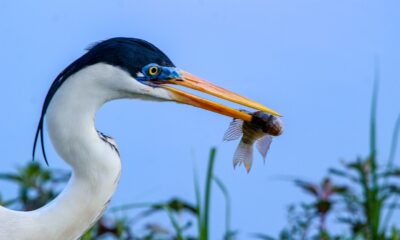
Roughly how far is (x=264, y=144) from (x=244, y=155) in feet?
0.38

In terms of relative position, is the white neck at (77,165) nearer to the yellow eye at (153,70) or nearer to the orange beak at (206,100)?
the yellow eye at (153,70)

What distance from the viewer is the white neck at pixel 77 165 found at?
13.7ft

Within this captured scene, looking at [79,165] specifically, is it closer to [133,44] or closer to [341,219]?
[133,44]

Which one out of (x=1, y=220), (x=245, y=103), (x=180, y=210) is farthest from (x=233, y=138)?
(x=180, y=210)

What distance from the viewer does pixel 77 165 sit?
4.25m

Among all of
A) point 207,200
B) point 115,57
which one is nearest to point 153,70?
point 115,57

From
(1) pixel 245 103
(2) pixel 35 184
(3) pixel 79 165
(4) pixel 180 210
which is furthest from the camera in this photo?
(2) pixel 35 184

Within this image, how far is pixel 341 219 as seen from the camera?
6.31 m

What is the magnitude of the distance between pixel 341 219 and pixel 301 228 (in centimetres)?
26

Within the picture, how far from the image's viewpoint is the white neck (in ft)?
13.7

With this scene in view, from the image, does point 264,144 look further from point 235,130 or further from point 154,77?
point 154,77

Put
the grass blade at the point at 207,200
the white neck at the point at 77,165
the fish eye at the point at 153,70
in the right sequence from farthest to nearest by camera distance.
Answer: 1. the grass blade at the point at 207,200
2. the fish eye at the point at 153,70
3. the white neck at the point at 77,165

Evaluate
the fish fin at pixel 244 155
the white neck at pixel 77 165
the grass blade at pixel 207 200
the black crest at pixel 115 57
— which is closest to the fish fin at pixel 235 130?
the fish fin at pixel 244 155

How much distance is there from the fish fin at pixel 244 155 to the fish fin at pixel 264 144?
5cm
